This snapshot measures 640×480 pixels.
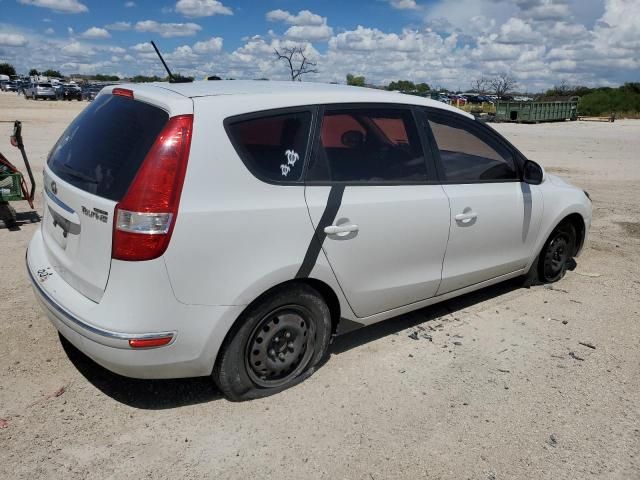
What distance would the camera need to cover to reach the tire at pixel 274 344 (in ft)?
9.65

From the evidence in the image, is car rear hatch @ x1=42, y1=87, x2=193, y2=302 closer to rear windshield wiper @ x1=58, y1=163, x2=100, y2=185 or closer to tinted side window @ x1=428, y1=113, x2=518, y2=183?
rear windshield wiper @ x1=58, y1=163, x2=100, y2=185

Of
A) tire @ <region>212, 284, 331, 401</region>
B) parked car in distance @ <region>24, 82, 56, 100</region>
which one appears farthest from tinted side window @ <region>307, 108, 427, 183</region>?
parked car in distance @ <region>24, 82, 56, 100</region>

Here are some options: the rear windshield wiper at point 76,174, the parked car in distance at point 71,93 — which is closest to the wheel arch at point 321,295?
the rear windshield wiper at point 76,174

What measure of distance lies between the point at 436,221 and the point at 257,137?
1.45 metres

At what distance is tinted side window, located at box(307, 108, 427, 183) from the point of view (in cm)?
320

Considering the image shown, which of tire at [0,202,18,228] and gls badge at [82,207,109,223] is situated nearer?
gls badge at [82,207,109,223]

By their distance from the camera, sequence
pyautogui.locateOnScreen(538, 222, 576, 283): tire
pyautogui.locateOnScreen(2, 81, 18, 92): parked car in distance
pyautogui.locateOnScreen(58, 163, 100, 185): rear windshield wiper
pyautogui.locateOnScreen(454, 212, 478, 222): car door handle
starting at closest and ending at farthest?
pyautogui.locateOnScreen(58, 163, 100, 185): rear windshield wiper < pyautogui.locateOnScreen(454, 212, 478, 222): car door handle < pyautogui.locateOnScreen(538, 222, 576, 283): tire < pyautogui.locateOnScreen(2, 81, 18, 92): parked car in distance

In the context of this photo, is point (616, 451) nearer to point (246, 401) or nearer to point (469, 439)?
point (469, 439)

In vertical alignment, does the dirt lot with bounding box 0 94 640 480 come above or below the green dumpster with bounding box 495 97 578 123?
below

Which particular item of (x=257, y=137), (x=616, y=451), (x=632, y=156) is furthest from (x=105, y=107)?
(x=632, y=156)

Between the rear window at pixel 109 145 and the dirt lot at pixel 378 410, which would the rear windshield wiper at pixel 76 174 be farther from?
the dirt lot at pixel 378 410

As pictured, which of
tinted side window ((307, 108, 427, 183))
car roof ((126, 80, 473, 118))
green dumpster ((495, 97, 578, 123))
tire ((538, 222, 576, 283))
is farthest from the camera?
green dumpster ((495, 97, 578, 123))

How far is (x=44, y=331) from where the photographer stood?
3.88m

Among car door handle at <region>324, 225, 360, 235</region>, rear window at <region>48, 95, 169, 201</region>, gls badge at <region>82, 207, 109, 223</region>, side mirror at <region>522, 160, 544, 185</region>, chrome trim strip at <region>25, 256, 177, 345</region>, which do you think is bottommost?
chrome trim strip at <region>25, 256, 177, 345</region>
